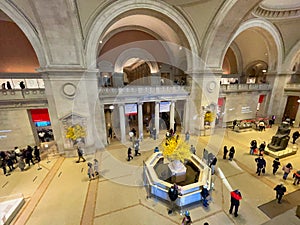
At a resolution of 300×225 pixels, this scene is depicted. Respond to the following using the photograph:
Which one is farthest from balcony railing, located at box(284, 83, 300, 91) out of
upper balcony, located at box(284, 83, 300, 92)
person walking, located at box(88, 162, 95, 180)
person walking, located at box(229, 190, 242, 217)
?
person walking, located at box(88, 162, 95, 180)

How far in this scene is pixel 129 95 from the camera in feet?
39.5

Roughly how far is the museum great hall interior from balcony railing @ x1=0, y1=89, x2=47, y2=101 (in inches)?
2.5

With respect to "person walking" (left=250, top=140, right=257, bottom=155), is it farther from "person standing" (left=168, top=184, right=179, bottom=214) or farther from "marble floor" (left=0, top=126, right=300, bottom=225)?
"person standing" (left=168, top=184, right=179, bottom=214)

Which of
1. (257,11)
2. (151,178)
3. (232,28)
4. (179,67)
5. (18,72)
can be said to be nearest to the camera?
(151,178)

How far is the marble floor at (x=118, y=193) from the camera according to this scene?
5723mm

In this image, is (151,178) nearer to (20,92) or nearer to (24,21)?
(20,92)

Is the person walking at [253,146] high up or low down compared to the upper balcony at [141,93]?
down

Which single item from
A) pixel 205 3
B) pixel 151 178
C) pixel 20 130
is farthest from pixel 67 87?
pixel 205 3

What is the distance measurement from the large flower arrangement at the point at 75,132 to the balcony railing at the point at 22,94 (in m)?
3.14

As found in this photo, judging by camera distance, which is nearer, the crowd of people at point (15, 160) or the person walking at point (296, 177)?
the person walking at point (296, 177)

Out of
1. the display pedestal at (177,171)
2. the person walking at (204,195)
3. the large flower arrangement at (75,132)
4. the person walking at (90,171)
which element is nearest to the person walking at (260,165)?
the person walking at (204,195)

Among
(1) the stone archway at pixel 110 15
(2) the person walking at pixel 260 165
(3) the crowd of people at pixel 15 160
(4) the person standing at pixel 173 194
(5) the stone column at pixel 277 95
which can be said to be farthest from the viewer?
(5) the stone column at pixel 277 95

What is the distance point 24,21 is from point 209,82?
1409cm

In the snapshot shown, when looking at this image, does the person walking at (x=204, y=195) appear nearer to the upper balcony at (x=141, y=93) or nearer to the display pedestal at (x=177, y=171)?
the display pedestal at (x=177, y=171)
